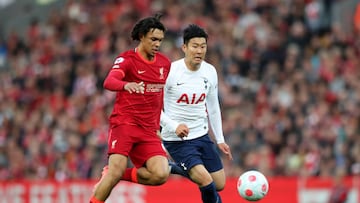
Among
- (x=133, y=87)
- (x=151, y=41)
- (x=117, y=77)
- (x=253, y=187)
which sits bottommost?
(x=253, y=187)

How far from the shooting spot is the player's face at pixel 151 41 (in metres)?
13.6

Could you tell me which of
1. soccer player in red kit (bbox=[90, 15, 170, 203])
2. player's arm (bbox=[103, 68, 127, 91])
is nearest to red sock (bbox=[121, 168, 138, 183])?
soccer player in red kit (bbox=[90, 15, 170, 203])

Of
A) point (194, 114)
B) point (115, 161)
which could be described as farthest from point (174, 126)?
point (115, 161)

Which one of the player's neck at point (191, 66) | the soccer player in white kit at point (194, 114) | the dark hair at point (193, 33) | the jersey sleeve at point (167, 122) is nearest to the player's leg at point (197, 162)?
the soccer player in white kit at point (194, 114)

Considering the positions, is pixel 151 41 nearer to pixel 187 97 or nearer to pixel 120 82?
pixel 120 82

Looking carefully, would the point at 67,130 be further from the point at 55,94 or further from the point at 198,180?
the point at 198,180

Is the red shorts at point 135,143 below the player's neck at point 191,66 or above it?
below

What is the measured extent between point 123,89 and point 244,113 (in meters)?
10.2

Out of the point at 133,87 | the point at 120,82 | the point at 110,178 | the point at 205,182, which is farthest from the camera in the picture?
the point at 205,182

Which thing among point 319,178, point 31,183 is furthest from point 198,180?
point 31,183

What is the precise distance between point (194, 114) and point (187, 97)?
10.1 inches

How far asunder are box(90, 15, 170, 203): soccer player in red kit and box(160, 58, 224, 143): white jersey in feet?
1.38

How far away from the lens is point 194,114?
572 inches

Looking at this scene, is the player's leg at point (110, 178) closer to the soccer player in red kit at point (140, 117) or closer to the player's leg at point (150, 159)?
the soccer player in red kit at point (140, 117)
